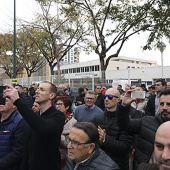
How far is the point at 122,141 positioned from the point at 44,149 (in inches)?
39.2

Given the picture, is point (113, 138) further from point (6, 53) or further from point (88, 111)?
point (6, 53)

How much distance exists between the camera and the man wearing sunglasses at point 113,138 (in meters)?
3.12

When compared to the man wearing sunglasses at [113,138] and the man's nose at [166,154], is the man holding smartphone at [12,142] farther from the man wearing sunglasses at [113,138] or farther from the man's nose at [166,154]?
the man's nose at [166,154]

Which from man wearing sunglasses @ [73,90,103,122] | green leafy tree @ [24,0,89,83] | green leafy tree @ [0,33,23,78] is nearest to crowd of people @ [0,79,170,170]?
man wearing sunglasses @ [73,90,103,122]

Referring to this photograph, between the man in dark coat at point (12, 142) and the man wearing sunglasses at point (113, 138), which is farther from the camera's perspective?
the man wearing sunglasses at point (113, 138)

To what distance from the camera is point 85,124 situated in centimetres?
251

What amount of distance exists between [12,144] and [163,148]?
6.50ft

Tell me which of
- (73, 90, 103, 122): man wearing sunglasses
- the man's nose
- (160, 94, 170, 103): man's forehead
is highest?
(160, 94, 170, 103): man's forehead

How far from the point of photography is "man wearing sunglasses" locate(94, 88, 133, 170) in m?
3.12

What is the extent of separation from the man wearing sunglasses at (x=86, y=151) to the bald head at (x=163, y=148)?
863 millimetres

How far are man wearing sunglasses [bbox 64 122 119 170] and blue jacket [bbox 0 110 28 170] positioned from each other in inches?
32.7

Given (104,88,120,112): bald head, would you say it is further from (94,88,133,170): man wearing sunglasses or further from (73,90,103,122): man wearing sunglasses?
(73,90,103,122): man wearing sunglasses

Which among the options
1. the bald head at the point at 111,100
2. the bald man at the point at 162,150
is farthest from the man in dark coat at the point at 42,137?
the bald man at the point at 162,150

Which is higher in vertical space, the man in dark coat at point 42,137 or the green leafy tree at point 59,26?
the green leafy tree at point 59,26
